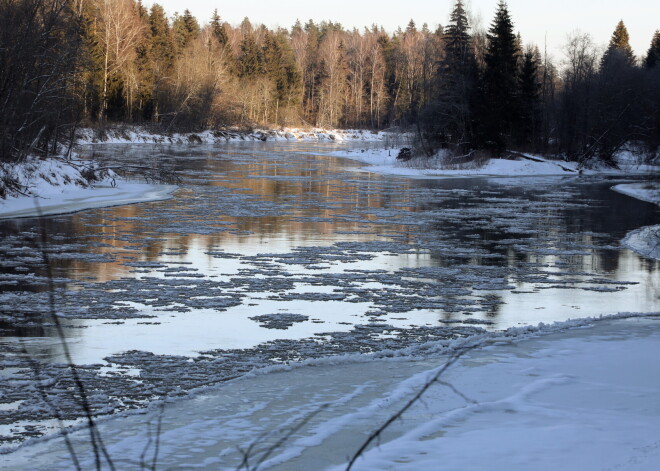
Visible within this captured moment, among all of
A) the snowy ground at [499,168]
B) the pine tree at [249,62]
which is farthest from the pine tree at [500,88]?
the pine tree at [249,62]

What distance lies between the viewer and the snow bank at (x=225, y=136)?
7175cm

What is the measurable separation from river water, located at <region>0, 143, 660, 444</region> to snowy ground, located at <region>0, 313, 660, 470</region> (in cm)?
62

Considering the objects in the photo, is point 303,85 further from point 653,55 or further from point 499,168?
point 499,168

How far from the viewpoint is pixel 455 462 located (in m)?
5.02

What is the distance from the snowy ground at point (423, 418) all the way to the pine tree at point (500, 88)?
46037 millimetres

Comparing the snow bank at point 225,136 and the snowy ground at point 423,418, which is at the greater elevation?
the snow bank at point 225,136

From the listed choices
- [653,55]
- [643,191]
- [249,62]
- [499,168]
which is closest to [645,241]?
[643,191]

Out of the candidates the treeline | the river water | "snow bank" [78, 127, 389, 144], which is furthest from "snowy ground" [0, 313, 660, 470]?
"snow bank" [78, 127, 389, 144]

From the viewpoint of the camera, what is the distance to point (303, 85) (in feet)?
A: 422

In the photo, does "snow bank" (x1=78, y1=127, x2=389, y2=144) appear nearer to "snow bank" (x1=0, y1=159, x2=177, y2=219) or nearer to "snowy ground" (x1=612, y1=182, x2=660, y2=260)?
"snow bank" (x1=0, y1=159, x2=177, y2=219)

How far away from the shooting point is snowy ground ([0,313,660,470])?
5121 millimetres

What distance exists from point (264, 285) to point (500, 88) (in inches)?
1790

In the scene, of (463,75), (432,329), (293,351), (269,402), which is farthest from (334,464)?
(463,75)

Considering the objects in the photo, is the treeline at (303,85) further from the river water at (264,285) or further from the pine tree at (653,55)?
the river water at (264,285)
